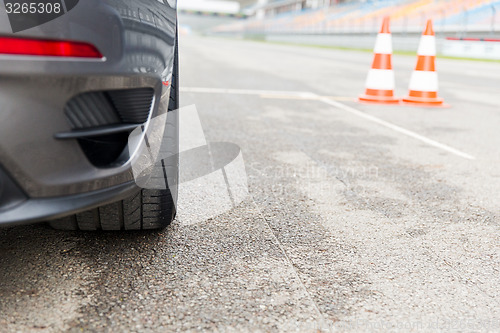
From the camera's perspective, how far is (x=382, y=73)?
5820 millimetres

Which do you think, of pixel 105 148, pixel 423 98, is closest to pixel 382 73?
pixel 423 98

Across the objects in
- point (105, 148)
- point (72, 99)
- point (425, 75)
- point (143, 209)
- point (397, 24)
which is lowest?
point (143, 209)

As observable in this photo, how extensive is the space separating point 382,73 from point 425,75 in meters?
0.47

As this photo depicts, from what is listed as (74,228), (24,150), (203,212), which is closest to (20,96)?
(24,150)

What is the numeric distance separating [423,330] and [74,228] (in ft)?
3.93

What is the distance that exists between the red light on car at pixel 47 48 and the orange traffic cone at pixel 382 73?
181 inches

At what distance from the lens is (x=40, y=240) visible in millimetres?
1927

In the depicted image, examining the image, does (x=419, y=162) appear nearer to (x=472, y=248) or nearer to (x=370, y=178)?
(x=370, y=178)

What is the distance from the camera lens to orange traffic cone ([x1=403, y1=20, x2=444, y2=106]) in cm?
562

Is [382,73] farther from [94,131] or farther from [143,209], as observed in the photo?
[94,131]

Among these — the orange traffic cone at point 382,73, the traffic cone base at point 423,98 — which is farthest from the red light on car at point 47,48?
the traffic cone base at point 423,98

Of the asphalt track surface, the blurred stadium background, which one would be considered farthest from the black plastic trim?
the blurred stadium background

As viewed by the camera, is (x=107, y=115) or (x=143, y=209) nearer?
(x=107, y=115)

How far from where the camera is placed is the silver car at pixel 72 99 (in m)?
1.25
